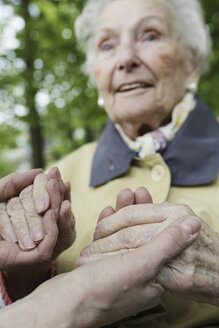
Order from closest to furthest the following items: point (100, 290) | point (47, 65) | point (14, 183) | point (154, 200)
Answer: point (100, 290)
point (14, 183)
point (154, 200)
point (47, 65)

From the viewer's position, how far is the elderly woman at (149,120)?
2023 millimetres

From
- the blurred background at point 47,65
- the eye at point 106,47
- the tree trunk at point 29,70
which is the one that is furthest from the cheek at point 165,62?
the tree trunk at point 29,70

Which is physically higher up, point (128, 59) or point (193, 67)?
point (128, 59)

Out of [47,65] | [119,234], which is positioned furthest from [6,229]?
[47,65]

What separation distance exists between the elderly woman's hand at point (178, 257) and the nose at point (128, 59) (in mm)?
1075

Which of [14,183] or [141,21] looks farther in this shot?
[141,21]

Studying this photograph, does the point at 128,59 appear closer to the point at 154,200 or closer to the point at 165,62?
the point at 165,62

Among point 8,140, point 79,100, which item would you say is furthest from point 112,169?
point 8,140

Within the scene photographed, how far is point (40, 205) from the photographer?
4.82ft

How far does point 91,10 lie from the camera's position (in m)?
2.75

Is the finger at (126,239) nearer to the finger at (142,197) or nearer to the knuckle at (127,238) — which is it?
the knuckle at (127,238)

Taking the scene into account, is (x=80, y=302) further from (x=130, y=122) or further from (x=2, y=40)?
(x=2, y=40)

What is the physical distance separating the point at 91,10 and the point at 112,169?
126 cm

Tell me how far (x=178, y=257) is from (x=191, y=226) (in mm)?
174
